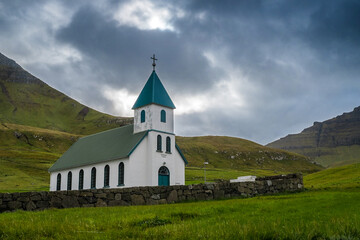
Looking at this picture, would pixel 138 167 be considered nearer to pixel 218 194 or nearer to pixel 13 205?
pixel 218 194

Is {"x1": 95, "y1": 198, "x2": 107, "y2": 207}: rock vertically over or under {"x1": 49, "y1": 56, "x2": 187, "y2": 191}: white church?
under

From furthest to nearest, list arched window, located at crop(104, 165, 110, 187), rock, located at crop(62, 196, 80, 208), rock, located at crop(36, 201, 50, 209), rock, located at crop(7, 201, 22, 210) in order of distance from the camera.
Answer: arched window, located at crop(104, 165, 110, 187) < rock, located at crop(62, 196, 80, 208) < rock, located at crop(36, 201, 50, 209) < rock, located at crop(7, 201, 22, 210)

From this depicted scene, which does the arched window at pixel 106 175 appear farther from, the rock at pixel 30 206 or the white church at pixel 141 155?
the rock at pixel 30 206

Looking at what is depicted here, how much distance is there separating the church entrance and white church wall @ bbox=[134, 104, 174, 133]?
522 centimetres

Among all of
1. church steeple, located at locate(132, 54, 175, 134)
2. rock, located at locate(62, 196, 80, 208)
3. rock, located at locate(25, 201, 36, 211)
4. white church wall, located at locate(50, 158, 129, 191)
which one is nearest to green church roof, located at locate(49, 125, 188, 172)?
white church wall, located at locate(50, 158, 129, 191)

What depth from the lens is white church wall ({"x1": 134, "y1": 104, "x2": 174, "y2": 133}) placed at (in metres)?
43.7

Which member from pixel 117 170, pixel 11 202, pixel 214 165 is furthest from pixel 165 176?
pixel 214 165

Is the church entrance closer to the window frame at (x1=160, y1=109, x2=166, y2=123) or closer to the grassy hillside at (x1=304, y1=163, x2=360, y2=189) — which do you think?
the window frame at (x1=160, y1=109, x2=166, y2=123)

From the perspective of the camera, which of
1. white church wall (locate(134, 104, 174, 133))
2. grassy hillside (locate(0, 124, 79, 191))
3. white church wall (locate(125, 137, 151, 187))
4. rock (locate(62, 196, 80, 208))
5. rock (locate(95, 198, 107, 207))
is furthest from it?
grassy hillside (locate(0, 124, 79, 191))

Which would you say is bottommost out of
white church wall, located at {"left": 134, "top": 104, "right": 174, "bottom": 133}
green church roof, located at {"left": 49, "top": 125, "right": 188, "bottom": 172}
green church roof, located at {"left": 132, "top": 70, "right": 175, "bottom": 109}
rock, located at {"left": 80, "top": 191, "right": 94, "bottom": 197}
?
rock, located at {"left": 80, "top": 191, "right": 94, "bottom": 197}

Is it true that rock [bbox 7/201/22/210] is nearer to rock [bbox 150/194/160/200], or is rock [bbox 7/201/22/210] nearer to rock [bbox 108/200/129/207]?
rock [bbox 108/200/129/207]

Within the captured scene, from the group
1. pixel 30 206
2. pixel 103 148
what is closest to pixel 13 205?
pixel 30 206

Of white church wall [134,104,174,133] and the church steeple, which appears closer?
white church wall [134,104,174,133]

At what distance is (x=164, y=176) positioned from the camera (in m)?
42.5
